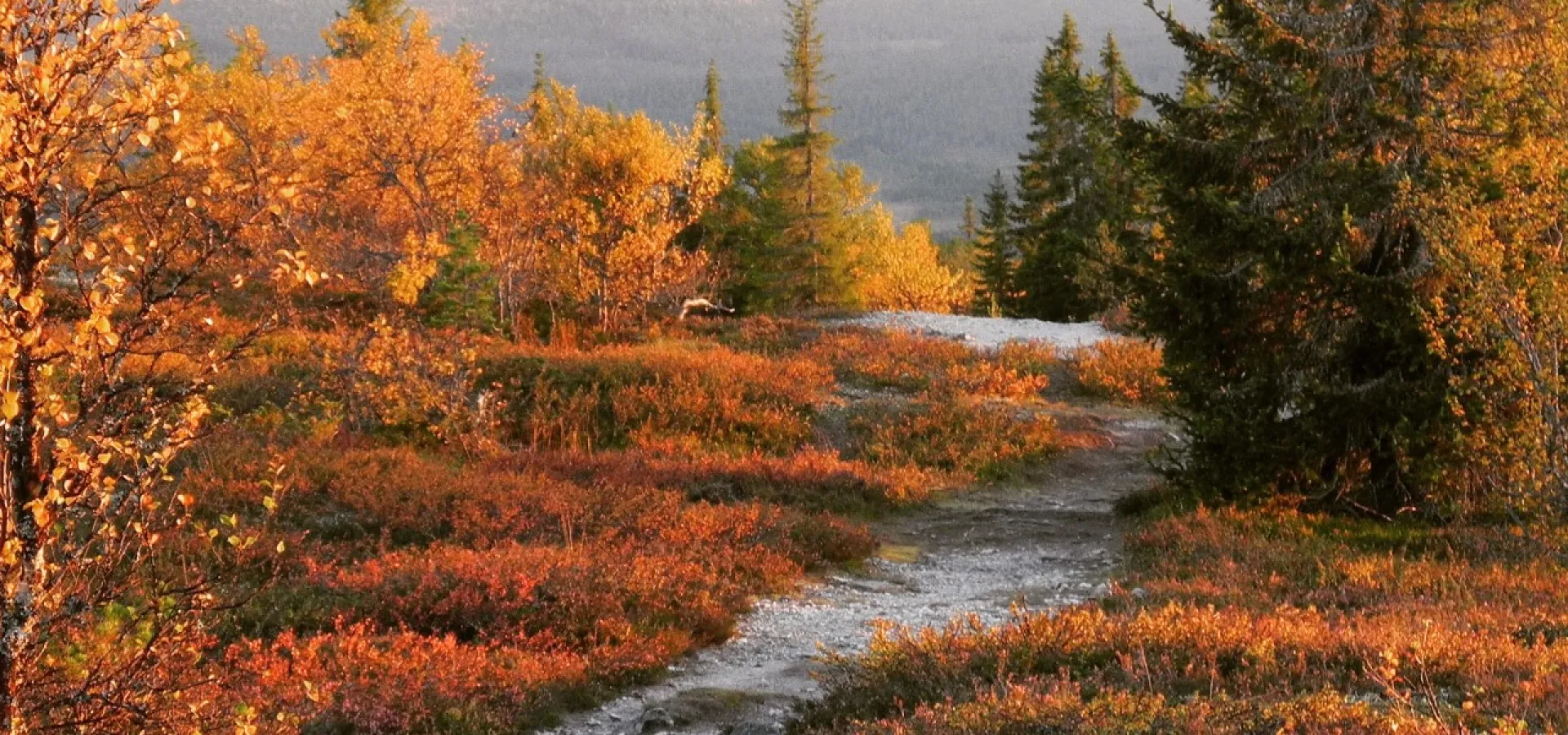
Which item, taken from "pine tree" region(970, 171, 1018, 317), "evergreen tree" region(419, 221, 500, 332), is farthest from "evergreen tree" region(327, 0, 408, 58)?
"pine tree" region(970, 171, 1018, 317)

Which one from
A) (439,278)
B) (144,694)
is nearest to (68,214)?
(144,694)

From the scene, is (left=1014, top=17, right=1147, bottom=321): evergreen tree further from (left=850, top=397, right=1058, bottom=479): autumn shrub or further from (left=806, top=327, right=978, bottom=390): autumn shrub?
(left=850, top=397, right=1058, bottom=479): autumn shrub

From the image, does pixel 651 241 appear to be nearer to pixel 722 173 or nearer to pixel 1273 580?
pixel 722 173

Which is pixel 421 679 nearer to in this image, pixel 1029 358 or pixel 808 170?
pixel 1029 358

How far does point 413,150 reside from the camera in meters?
29.2

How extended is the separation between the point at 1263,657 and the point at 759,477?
9832 millimetres

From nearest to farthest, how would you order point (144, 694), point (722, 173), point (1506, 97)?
point (144, 694) < point (1506, 97) < point (722, 173)

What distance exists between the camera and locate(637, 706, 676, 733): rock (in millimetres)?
7441

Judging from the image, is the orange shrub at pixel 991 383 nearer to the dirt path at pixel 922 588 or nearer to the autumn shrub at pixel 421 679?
the dirt path at pixel 922 588

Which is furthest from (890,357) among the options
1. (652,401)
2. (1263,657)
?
(1263,657)

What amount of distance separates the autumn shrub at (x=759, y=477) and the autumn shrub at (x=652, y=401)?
1627 millimetres

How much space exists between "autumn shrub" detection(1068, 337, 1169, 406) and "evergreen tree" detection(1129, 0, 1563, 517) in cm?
958

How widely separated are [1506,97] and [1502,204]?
4.89 ft

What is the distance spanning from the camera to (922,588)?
39.2 feet
